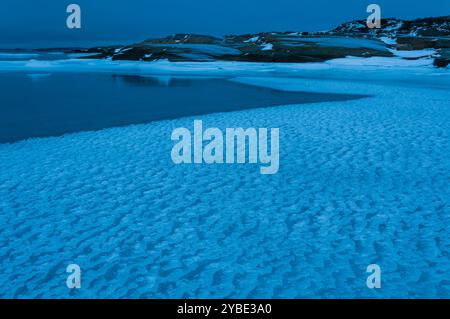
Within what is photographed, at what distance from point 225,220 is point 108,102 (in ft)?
37.1

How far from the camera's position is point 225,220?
5.06 m

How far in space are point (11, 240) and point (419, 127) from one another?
29.7 ft

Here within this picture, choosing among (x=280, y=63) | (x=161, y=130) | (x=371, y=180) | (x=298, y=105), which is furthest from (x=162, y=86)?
(x=280, y=63)

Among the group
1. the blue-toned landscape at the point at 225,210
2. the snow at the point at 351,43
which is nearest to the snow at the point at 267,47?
the snow at the point at 351,43

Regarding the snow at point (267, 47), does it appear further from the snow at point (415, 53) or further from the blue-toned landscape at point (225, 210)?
the blue-toned landscape at point (225, 210)

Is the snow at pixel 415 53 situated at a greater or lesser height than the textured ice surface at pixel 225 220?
greater

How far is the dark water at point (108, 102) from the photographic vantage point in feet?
36.2

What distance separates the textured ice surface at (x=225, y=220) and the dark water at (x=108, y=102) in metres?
2.31

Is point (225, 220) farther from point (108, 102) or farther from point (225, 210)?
point (108, 102)

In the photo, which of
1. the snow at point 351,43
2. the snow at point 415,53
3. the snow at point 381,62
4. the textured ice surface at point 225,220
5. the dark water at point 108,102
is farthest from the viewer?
the snow at point 351,43

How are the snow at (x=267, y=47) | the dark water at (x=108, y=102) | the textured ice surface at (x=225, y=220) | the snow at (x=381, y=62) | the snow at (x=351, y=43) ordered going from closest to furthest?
the textured ice surface at (x=225, y=220), the dark water at (x=108, y=102), the snow at (x=381, y=62), the snow at (x=351, y=43), the snow at (x=267, y=47)

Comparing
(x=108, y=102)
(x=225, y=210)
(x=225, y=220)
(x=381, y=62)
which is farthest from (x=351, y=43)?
(x=225, y=220)

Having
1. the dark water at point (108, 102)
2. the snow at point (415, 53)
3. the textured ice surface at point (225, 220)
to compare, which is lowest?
the textured ice surface at point (225, 220)

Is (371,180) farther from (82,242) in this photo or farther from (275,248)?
(82,242)
